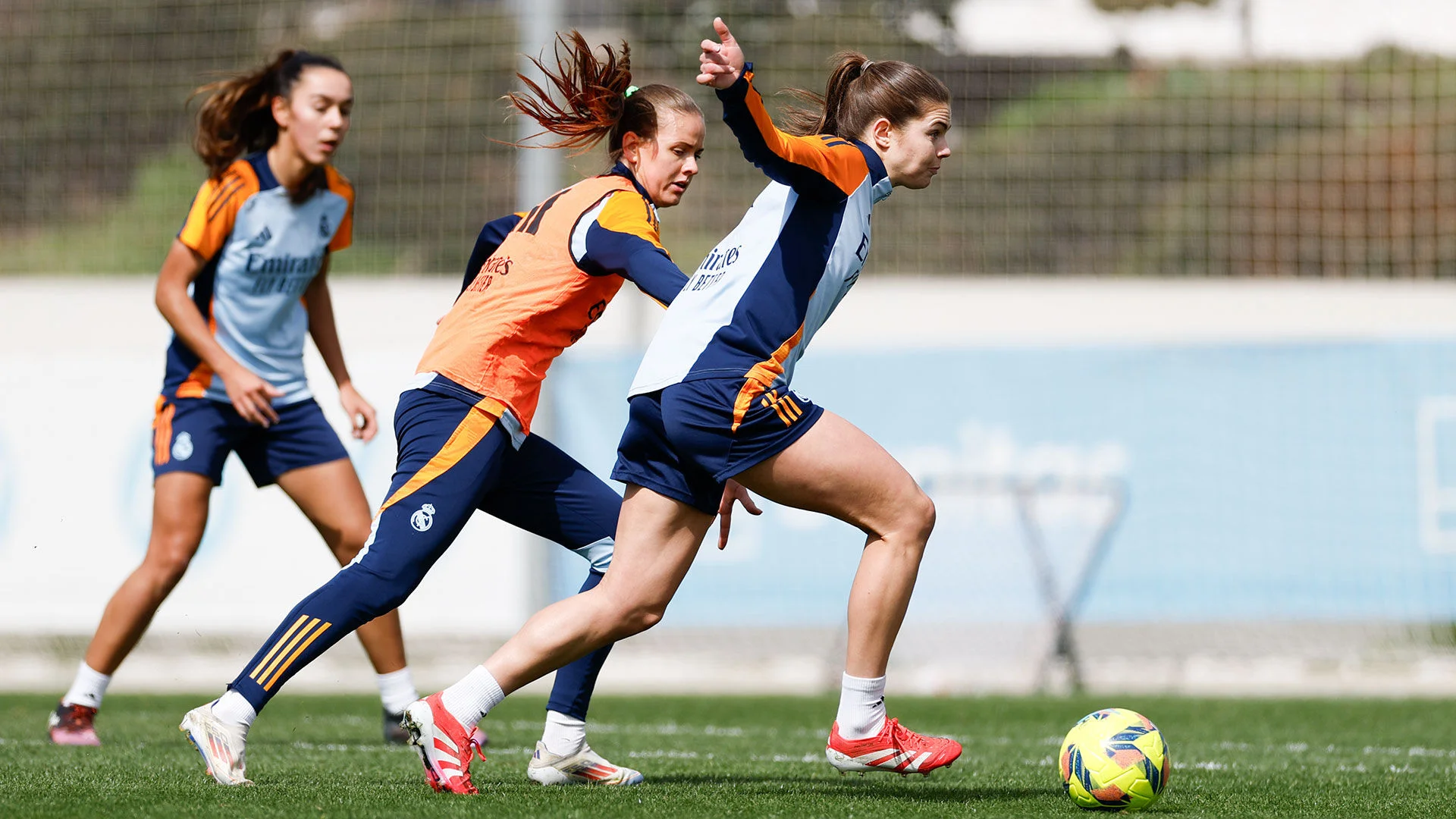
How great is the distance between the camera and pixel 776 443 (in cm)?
374

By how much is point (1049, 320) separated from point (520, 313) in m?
7.19

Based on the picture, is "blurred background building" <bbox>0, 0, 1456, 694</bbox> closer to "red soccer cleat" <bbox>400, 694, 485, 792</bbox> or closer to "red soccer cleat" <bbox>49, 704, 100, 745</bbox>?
"red soccer cleat" <bbox>49, 704, 100, 745</bbox>

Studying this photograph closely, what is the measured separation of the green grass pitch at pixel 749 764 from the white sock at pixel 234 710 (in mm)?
169

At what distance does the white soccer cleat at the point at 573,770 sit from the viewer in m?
4.36

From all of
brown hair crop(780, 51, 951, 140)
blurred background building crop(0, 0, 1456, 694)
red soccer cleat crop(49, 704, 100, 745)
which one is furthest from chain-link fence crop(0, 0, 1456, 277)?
brown hair crop(780, 51, 951, 140)

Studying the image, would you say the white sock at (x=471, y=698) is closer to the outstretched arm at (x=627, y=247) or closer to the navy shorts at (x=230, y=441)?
the outstretched arm at (x=627, y=247)

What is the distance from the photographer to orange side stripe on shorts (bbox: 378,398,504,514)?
409cm

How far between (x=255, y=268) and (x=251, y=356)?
0.31m


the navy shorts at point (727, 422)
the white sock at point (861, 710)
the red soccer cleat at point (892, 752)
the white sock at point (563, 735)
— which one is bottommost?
the white sock at point (563, 735)

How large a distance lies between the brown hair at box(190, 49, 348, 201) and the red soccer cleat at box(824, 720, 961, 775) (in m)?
2.84

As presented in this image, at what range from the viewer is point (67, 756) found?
15.9 ft

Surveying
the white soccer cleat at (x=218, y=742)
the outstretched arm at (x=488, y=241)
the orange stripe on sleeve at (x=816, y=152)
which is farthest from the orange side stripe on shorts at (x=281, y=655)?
the orange stripe on sleeve at (x=816, y=152)

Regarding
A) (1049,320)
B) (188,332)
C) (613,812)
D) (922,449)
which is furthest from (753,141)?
(1049,320)

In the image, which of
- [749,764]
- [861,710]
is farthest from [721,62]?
[749,764]
